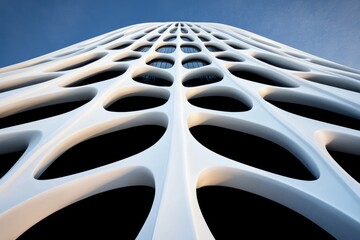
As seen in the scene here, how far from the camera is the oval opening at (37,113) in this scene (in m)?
6.92

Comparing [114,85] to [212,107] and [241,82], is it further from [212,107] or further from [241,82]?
[241,82]

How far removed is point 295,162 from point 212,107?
3807 mm

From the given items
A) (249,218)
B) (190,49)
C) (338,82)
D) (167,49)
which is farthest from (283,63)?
(249,218)

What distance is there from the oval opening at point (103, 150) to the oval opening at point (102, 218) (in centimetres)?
100

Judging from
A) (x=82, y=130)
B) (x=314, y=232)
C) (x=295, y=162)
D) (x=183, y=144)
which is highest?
(x=82, y=130)

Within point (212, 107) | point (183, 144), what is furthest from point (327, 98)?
point (183, 144)

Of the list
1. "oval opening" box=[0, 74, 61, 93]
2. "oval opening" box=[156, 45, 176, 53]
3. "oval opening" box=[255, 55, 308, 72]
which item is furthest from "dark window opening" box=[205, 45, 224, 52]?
"oval opening" box=[0, 74, 61, 93]

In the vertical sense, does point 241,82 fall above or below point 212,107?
above

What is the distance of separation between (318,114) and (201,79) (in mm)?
5548

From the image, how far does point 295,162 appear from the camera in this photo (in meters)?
5.09

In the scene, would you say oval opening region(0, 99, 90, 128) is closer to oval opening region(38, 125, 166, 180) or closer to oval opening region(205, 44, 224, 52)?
oval opening region(38, 125, 166, 180)

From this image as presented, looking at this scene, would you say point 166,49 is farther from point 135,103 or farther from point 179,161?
point 179,161

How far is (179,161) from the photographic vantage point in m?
3.94

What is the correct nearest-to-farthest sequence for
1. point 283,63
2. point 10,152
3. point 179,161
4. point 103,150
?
point 179,161 < point 10,152 < point 103,150 < point 283,63
